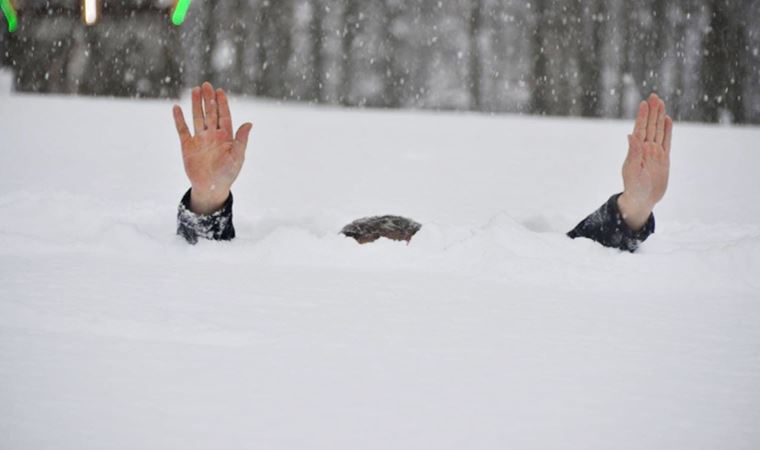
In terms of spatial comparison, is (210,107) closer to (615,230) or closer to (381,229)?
(381,229)

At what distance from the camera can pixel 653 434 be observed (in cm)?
107

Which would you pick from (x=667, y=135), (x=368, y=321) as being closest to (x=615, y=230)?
(x=667, y=135)

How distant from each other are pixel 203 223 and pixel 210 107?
1.16 feet

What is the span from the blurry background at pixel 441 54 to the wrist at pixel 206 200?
4117mm

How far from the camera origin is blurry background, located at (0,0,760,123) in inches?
242

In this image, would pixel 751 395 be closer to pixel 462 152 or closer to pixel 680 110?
pixel 462 152

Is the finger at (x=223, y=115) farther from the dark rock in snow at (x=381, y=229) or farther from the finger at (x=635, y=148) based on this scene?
the finger at (x=635, y=148)

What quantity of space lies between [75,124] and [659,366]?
3926 mm

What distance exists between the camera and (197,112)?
243 cm

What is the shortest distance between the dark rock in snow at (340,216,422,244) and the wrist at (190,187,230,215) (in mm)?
396

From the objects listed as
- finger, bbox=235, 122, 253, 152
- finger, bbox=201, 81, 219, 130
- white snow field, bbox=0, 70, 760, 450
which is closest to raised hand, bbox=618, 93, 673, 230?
white snow field, bbox=0, 70, 760, 450

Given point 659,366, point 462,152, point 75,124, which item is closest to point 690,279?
point 659,366

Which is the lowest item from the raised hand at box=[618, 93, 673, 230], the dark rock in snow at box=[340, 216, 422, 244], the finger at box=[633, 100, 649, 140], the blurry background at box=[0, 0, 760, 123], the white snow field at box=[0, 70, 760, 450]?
the white snow field at box=[0, 70, 760, 450]

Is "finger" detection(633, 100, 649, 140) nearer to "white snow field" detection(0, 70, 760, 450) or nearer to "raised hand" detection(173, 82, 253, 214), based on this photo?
"white snow field" detection(0, 70, 760, 450)
